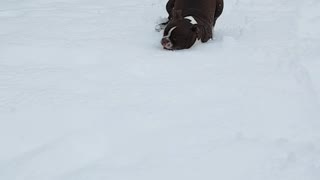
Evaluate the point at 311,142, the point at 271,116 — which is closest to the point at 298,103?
the point at 271,116

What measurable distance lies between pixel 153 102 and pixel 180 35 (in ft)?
6.10

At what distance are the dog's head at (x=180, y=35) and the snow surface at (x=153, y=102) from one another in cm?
12

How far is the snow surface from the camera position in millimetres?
2918

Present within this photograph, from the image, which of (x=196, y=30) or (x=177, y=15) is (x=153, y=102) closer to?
(x=196, y=30)

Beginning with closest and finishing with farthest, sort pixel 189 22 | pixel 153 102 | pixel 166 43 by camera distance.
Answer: pixel 153 102 → pixel 166 43 → pixel 189 22

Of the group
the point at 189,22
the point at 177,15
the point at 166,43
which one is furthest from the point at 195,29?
the point at 166,43

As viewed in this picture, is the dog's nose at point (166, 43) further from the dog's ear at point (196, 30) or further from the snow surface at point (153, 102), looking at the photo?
the dog's ear at point (196, 30)

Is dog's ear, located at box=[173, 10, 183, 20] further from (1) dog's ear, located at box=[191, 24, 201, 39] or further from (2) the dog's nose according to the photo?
(2) the dog's nose

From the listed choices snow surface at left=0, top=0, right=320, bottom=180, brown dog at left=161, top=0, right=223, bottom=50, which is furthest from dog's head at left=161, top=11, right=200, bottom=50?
snow surface at left=0, top=0, right=320, bottom=180

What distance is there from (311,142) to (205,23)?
2.94 meters

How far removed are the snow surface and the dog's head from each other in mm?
Answer: 121

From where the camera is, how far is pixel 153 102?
148 inches

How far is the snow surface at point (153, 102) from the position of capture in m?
2.92

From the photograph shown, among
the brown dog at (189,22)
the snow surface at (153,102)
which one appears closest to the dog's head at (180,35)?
the brown dog at (189,22)
